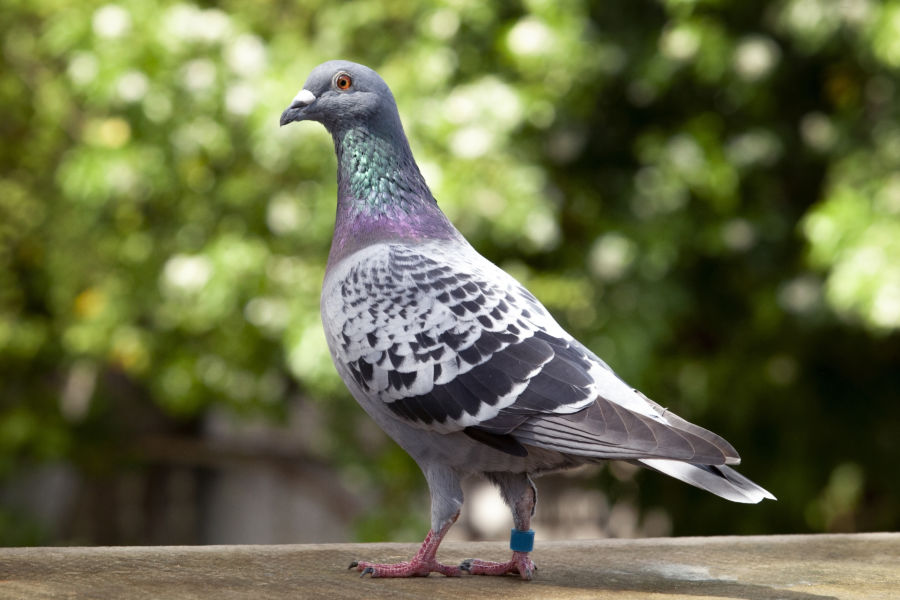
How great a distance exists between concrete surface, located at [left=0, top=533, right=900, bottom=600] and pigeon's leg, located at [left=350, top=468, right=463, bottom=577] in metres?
0.03

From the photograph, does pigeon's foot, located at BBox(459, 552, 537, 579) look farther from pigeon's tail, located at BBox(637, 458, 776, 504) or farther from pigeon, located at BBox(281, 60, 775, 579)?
pigeon's tail, located at BBox(637, 458, 776, 504)

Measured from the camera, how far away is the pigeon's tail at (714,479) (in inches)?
103

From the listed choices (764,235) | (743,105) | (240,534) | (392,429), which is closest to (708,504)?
(764,235)

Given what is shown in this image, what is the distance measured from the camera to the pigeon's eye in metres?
3.21

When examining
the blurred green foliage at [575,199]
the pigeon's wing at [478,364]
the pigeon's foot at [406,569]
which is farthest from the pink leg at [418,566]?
the blurred green foliage at [575,199]

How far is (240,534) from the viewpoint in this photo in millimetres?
9695

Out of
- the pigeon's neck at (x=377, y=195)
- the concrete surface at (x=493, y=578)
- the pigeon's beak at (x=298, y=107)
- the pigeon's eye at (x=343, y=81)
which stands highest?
the pigeon's eye at (x=343, y=81)

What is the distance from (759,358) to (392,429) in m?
4.27

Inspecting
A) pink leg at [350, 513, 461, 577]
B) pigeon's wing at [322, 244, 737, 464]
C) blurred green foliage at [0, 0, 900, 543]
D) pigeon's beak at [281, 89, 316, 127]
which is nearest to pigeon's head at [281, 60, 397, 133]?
pigeon's beak at [281, 89, 316, 127]

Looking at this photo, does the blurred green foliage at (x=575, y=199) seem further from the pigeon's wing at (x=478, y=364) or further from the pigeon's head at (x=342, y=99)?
the pigeon's wing at (x=478, y=364)

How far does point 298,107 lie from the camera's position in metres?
3.23

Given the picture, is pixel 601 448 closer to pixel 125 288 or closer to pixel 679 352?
pixel 679 352

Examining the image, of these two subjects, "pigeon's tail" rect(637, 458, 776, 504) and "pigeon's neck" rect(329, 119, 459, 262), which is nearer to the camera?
"pigeon's tail" rect(637, 458, 776, 504)

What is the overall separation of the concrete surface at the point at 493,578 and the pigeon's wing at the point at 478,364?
15.9 inches
